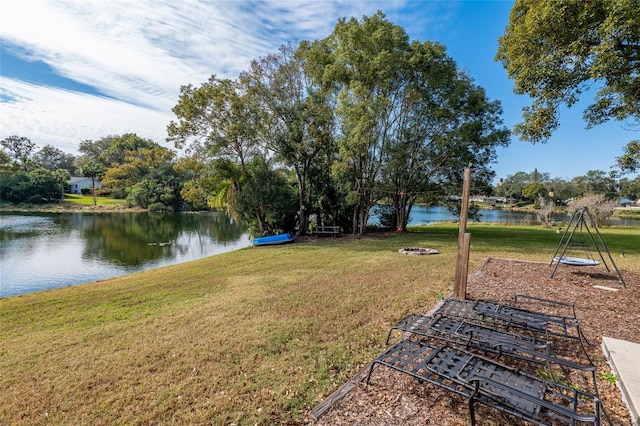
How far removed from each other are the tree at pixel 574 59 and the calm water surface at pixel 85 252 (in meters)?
14.7

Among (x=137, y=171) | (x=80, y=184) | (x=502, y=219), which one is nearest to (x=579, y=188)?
(x=502, y=219)

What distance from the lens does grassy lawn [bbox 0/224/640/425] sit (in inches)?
108

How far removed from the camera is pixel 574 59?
7000 millimetres

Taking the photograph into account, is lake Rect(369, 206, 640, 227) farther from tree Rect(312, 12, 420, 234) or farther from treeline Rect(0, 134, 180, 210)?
treeline Rect(0, 134, 180, 210)

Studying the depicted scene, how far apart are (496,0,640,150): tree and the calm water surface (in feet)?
48.2

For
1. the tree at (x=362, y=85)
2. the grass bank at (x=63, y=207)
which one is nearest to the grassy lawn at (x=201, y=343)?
the tree at (x=362, y=85)

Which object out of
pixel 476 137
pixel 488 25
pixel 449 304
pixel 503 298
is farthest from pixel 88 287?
pixel 476 137

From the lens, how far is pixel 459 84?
50.0ft

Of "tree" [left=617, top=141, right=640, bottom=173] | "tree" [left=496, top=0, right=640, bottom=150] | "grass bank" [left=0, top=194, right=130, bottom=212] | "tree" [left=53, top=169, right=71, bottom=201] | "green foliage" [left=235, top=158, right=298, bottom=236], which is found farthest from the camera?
"tree" [left=53, top=169, right=71, bottom=201]

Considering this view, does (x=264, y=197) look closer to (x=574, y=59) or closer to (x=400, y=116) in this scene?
(x=400, y=116)

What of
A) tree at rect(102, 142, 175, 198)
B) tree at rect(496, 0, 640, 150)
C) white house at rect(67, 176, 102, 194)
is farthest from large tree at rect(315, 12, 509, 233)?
white house at rect(67, 176, 102, 194)

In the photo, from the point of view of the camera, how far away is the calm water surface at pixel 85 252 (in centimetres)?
1088

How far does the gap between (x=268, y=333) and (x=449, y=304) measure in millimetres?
2749

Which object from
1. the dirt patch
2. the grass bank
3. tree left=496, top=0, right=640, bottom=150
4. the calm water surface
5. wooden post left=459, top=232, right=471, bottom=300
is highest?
tree left=496, top=0, right=640, bottom=150
